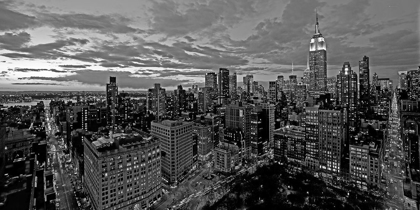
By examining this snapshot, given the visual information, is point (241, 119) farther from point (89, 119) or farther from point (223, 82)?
point (223, 82)

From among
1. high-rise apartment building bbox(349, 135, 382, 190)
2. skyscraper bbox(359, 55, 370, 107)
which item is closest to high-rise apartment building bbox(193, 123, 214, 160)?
high-rise apartment building bbox(349, 135, 382, 190)

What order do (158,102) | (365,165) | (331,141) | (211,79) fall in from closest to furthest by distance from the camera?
1. (365,165)
2. (331,141)
3. (158,102)
4. (211,79)

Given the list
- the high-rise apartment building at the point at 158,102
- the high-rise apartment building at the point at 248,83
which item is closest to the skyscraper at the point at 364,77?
the high-rise apartment building at the point at 248,83

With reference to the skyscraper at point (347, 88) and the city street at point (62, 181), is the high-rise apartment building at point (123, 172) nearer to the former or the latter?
the city street at point (62, 181)

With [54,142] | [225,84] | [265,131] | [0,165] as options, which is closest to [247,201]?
[0,165]

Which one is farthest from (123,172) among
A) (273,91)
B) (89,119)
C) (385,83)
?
(385,83)

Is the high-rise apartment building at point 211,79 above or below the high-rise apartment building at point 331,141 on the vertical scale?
above

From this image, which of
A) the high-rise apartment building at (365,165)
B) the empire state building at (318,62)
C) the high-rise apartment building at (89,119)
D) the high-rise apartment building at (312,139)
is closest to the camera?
the high-rise apartment building at (365,165)

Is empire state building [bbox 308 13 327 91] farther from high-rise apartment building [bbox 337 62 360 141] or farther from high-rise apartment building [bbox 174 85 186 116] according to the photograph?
high-rise apartment building [bbox 174 85 186 116]
